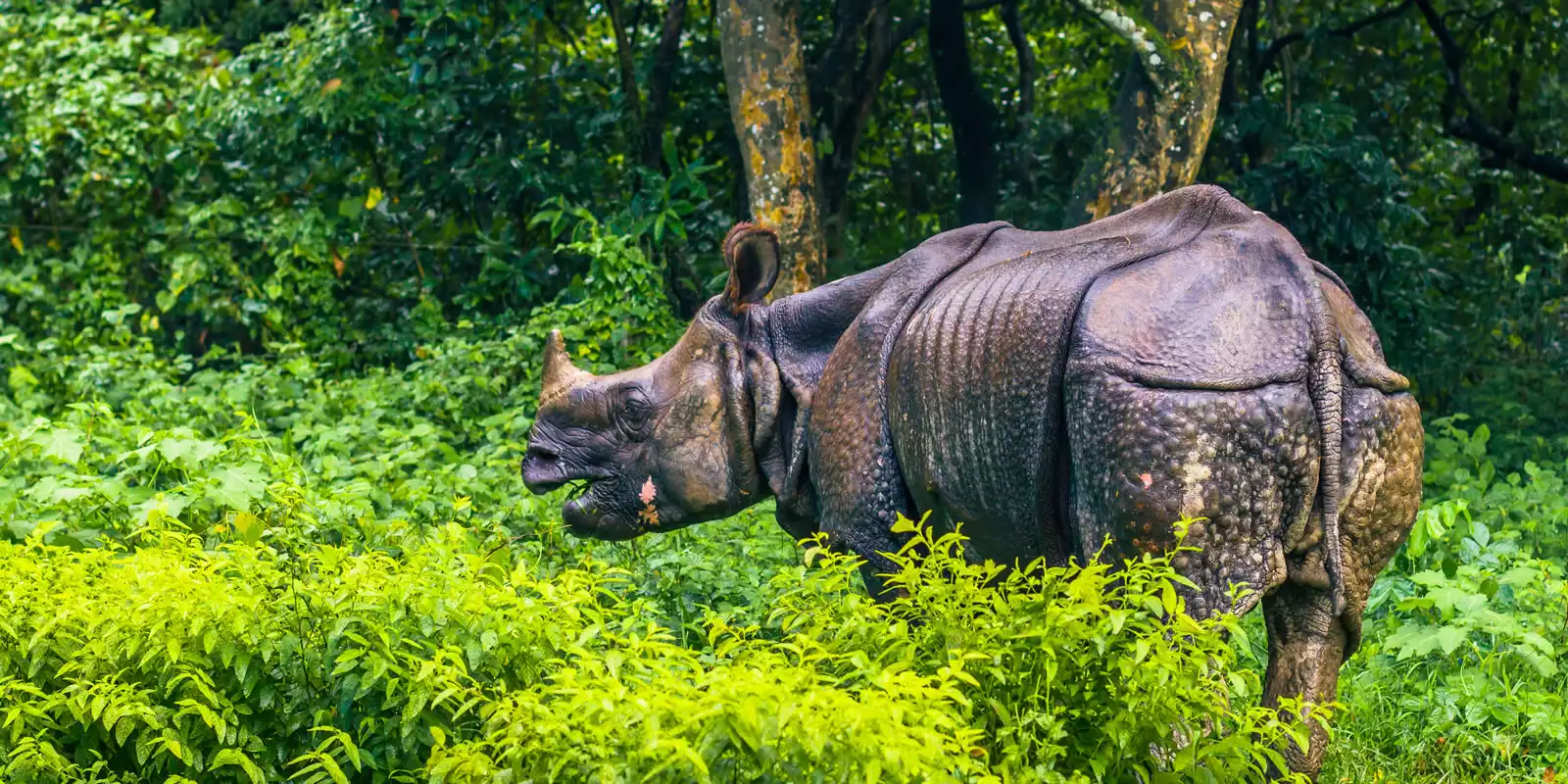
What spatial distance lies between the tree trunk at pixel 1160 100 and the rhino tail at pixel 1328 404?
3.50 metres

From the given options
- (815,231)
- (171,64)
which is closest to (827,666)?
(815,231)

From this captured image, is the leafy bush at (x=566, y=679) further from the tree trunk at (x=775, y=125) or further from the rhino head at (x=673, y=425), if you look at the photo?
the tree trunk at (x=775, y=125)

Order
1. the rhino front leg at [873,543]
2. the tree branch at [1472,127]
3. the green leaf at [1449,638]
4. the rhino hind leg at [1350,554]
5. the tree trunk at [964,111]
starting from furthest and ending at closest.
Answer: the tree trunk at [964,111] < the tree branch at [1472,127] < the green leaf at [1449,638] < the rhino front leg at [873,543] < the rhino hind leg at [1350,554]

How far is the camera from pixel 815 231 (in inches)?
340

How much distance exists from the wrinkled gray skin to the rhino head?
0.05m

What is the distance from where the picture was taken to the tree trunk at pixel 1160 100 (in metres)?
7.48

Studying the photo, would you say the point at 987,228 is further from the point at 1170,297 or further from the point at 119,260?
the point at 119,260

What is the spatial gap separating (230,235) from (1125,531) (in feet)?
27.5

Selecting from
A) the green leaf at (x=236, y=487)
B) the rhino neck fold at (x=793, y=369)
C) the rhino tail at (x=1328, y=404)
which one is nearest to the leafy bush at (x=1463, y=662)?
the rhino tail at (x=1328, y=404)

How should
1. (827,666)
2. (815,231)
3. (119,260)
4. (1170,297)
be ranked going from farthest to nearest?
(119,260) → (815,231) → (1170,297) → (827,666)

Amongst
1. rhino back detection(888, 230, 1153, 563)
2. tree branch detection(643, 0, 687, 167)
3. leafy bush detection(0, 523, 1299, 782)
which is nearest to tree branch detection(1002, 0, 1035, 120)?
tree branch detection(643, 0, 687, 167)

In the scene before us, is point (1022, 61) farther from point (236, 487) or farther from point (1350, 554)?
point (1350, 554)

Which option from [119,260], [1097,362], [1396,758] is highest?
[1097,362]

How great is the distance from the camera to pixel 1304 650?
167 inches
